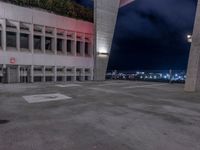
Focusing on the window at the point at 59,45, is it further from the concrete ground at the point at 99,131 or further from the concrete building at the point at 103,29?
the concrete ground at the point at 99,131

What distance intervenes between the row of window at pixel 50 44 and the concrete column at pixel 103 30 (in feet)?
3.85

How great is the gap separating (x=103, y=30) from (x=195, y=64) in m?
9.84

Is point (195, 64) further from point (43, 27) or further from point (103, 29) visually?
point (43, 27)

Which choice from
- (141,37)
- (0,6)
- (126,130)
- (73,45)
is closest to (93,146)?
(126,130)

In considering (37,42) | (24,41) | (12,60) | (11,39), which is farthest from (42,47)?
(12,60)

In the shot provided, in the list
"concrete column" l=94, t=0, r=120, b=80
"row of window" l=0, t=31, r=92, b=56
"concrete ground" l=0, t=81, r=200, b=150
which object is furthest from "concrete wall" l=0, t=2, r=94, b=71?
"concrete ground" l=0, t=81, r=200, b=150

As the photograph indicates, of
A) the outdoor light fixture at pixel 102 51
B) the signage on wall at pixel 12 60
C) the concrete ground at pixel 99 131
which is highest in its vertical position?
the outdoor light fixture at pixel 102 51

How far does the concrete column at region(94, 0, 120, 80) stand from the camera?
611 inches

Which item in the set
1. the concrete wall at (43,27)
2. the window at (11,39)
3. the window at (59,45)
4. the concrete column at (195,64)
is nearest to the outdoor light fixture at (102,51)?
the concrete wall at (43,27)

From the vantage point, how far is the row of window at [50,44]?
42.6 ft

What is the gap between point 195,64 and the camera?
797 centimetres

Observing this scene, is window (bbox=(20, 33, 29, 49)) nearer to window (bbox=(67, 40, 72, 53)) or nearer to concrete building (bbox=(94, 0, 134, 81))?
window (bbox=(67, 40, 72, 53))

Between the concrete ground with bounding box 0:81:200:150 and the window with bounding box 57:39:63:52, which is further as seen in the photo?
the window with bounding box 57:39:63:52

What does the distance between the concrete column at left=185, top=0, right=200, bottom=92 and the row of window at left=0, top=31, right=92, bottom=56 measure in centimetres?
1018
